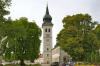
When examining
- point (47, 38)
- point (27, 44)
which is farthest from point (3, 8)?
point (47, 38)

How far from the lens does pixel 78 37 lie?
83500 mm

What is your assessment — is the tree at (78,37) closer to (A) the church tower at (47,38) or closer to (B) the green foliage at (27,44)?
(B) the green foliage at (27,44)

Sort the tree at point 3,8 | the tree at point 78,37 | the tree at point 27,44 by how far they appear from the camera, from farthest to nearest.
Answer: the tree at point 27,44
the tree at point 78,37
the tree at point 3,8

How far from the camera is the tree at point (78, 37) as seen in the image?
81.3 metres

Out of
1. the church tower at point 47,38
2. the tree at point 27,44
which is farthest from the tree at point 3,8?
the church tower at point 47,38

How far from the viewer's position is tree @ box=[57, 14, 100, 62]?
267 feet

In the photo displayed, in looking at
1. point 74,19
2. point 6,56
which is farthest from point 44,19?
point 6,56

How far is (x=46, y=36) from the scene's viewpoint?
546 feet

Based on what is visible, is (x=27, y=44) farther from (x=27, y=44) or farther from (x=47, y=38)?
(x=47, y=38)

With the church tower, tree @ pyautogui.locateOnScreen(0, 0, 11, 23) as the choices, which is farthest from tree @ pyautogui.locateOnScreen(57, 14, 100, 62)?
the church tower

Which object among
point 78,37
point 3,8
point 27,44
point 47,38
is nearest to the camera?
point 3,8

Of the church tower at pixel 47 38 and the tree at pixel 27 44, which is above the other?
the church tower at pixel 47 38

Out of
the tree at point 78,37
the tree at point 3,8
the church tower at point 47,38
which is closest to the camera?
the tree at point 3,8

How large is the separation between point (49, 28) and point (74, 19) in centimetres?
8052
